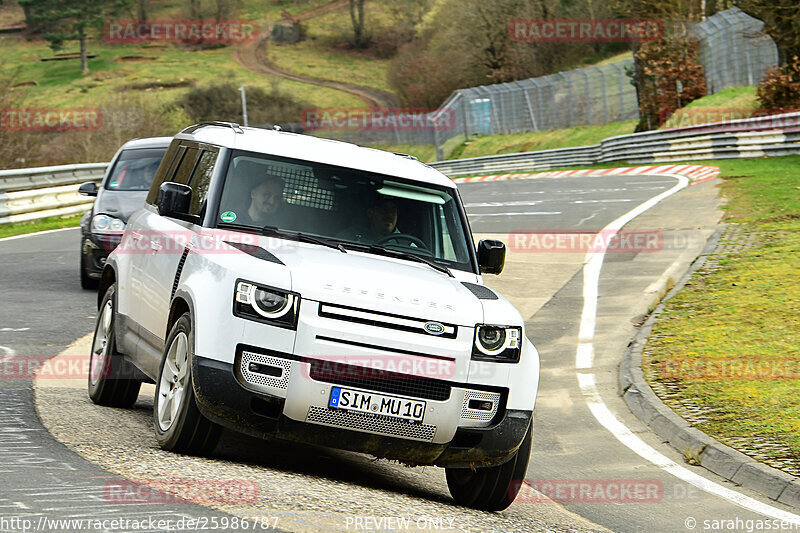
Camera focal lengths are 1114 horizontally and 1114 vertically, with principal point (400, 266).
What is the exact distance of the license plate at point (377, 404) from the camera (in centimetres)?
595

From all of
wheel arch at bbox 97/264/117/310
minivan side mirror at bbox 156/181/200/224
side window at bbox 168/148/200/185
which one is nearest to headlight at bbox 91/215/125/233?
wheel arch at bbox 97/264/117/310

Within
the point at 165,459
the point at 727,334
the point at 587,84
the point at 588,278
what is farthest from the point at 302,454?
the point at 587,84

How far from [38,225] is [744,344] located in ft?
54.8

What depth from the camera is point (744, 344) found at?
1155 cm

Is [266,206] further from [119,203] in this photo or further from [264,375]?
Answer: [119,203]

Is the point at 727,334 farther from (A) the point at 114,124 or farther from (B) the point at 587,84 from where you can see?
(B) the point at 587,84

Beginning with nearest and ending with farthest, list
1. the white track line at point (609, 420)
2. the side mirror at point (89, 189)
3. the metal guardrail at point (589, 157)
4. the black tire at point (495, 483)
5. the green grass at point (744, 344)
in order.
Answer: the black tire at point (495, 483) < the white track line at point (609, 420) < the green grass at point (744, 344) < the side mirror at point (89, 189) < the metal guardrail at point (589, 157)

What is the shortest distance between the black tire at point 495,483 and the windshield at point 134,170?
8.95 metres

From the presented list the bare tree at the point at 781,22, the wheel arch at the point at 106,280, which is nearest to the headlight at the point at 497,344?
the wheel arch at the point at 106,280

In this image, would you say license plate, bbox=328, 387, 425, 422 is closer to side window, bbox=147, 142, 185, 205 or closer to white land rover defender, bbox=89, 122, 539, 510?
white land rover defender, bbox=89, 122, 539, 510

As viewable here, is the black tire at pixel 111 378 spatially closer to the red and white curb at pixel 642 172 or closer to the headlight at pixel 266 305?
the headlight at pixel 266 305

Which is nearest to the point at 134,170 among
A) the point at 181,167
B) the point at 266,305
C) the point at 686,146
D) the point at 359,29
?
the point at 181,167

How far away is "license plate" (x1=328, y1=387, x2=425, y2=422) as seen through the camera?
5945 mm

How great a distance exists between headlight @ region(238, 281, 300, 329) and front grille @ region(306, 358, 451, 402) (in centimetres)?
26
